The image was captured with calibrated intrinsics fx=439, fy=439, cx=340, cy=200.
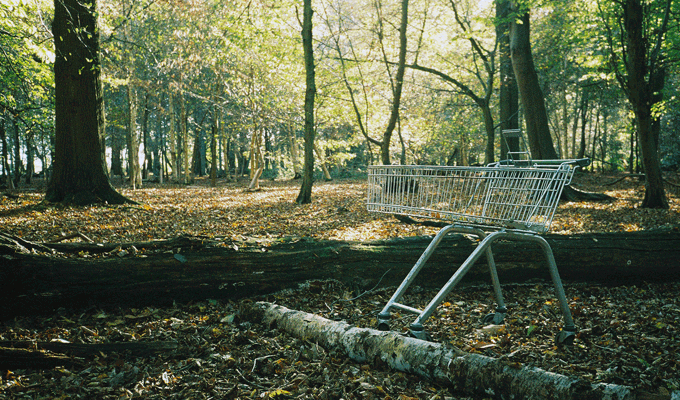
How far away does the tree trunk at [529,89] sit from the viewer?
40.0 feet

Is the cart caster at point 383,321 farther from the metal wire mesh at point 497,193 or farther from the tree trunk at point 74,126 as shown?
the tree trunk at point 74,126

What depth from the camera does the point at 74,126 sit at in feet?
32.5

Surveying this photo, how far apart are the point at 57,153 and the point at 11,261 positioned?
7.07 metres

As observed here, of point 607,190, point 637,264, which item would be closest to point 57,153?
point 637,264

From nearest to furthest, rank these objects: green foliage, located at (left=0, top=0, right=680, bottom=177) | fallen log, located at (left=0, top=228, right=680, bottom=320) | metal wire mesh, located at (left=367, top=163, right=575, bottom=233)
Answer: metal wire mesh, located at (left=367, top=163, right=575, bottom=233)
fallen log, located at (left=0, top=228, right=680, bottom=320)
green foliage, located at (left=0, top=0, right=680, bottom=177)

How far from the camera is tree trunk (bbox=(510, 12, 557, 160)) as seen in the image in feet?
40.0

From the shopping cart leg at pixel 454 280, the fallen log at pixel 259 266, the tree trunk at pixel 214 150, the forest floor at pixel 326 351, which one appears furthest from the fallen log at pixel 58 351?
the tree trunk at pixel 214 150

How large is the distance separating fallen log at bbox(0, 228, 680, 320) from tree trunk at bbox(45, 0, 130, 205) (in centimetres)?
645

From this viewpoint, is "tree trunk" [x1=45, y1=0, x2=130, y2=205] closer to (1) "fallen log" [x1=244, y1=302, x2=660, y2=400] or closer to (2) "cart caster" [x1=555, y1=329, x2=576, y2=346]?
(1) "fallen log" [x1=244, y1=302, x2=660, y2=400]

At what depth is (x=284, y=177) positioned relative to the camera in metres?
33.4

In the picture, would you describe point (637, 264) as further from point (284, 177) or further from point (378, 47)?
point (284, 177)

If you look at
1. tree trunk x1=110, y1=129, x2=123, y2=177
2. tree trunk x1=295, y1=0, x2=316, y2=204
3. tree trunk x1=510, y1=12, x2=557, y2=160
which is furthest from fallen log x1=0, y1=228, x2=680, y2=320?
tree trunk x1=110, y1=129, x2=123, y2=177

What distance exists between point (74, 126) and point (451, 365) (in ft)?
33.2

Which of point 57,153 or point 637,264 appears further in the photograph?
point 57,153
